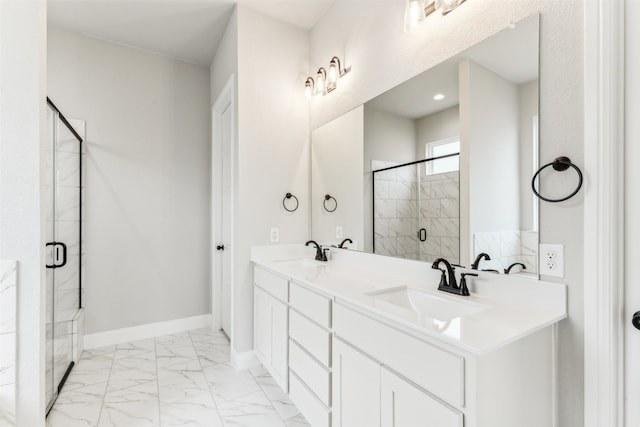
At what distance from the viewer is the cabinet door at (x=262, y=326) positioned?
7.05 feet

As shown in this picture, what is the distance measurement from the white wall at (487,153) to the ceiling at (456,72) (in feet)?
0.13

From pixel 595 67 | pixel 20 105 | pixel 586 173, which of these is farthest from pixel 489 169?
pixel 20 105

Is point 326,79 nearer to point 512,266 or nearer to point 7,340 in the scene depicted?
point 512,266

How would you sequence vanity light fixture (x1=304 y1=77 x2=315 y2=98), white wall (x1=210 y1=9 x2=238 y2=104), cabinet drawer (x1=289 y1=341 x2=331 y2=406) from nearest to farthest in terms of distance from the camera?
cabinet drawer (x1=289 y1=341 x2=331 y2=406) → white wall (x1=210 y1=9 x2=238 y2=104) → vanity light fixture (x1=304 y1=77 x2=315 y2=98)

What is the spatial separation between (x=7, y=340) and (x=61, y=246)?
1.15m

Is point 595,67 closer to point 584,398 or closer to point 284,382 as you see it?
point 584,398

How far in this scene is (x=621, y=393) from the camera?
1.02 meters

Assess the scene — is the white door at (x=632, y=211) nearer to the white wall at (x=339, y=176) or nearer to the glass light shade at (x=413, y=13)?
the glass light shade at (x=413, y=13)

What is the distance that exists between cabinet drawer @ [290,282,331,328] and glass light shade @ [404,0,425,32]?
1.48 meters

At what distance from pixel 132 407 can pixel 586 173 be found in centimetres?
265

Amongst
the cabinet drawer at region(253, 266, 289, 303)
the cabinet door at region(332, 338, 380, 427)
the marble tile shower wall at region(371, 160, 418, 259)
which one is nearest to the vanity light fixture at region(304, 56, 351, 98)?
the marble tile shower wall at region(371, 160, 418, 259)

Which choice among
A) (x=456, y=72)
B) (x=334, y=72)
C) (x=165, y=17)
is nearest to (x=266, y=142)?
(x=334, y=72)

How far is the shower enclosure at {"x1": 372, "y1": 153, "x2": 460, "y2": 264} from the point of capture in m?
1.54

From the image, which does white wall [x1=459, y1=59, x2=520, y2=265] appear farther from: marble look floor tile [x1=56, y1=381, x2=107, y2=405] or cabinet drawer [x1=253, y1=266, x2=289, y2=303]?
marble look floor tile [x1=56, y1=381, x2=107, y2=405]
